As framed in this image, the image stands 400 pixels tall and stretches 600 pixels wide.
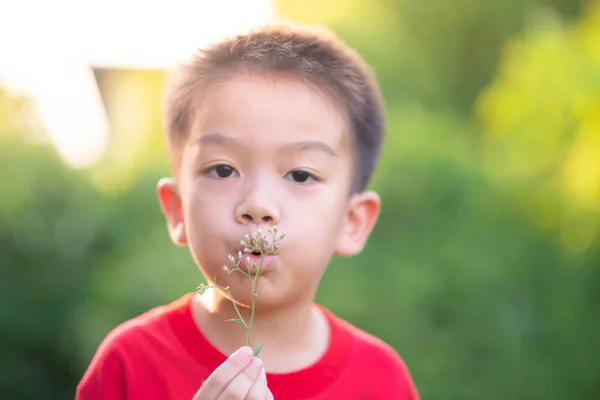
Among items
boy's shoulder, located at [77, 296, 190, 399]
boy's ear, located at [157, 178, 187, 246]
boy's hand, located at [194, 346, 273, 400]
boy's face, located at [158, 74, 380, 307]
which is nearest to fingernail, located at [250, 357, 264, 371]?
boy's hand, located at [194, 346, 273, 400]

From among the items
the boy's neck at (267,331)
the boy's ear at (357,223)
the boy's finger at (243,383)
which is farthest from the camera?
the boy's ear at (357,223)

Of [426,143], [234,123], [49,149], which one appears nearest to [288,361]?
[234,123]

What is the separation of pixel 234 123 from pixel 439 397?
5.11 feet

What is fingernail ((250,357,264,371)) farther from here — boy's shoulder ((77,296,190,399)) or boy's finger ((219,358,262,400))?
boy's shoulder ((77,296,190,399))

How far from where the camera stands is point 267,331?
1.78 m

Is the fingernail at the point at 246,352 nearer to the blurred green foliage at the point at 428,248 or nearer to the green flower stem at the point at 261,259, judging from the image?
the green flower stem at the point at 261,259

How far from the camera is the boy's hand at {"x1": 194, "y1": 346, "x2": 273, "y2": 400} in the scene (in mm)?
1494

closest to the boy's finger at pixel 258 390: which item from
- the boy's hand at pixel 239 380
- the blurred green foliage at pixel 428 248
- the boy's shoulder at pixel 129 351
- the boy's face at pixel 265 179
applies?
the boy's hand at pixel 239 380

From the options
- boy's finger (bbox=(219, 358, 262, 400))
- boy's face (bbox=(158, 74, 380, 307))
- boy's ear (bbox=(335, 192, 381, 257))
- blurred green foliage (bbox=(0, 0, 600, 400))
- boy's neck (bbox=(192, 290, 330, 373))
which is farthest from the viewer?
blurred green foliage (bbox=(0, 0, 600, 400))

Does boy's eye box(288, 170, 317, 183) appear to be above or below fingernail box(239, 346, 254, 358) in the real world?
above

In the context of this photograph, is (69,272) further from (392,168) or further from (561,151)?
(561,151)

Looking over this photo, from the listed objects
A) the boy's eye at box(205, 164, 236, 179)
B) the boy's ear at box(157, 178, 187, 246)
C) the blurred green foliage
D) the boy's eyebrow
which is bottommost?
the blurred green foliage

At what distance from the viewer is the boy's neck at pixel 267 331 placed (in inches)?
69.9

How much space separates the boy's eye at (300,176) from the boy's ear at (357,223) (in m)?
0.20
